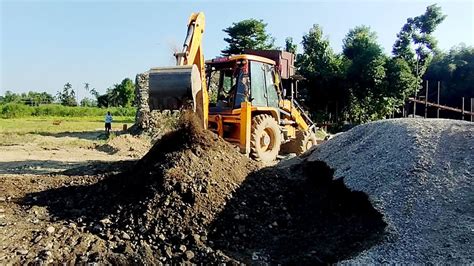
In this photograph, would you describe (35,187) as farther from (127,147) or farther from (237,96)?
(127,147)

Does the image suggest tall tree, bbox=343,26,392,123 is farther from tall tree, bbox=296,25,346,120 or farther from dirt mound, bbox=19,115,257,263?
dirt mound, bbox=19,115,257,263

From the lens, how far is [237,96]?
8.09 m

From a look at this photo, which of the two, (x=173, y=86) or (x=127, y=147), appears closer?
(x=173, y=86)

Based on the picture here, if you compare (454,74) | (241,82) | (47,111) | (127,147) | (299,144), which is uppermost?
(454,74)

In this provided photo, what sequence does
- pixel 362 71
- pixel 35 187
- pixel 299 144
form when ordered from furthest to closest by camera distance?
pixel 362 71 < pixel 299 144 < pixel 35 187

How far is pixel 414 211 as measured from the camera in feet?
14.9

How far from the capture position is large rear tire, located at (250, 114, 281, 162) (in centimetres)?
805

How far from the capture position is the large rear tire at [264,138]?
805 centimetres

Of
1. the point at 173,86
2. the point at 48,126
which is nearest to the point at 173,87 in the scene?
the point at 173,86

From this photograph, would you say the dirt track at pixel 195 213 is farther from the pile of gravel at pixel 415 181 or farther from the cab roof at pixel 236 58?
the cab roof at pixel 236 58

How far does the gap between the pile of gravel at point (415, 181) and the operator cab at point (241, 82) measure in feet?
6.32

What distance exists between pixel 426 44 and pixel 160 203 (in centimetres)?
2481

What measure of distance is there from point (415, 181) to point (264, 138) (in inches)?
149

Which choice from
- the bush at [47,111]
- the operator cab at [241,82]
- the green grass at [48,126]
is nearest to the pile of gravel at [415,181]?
the operator cab at [241,82]
